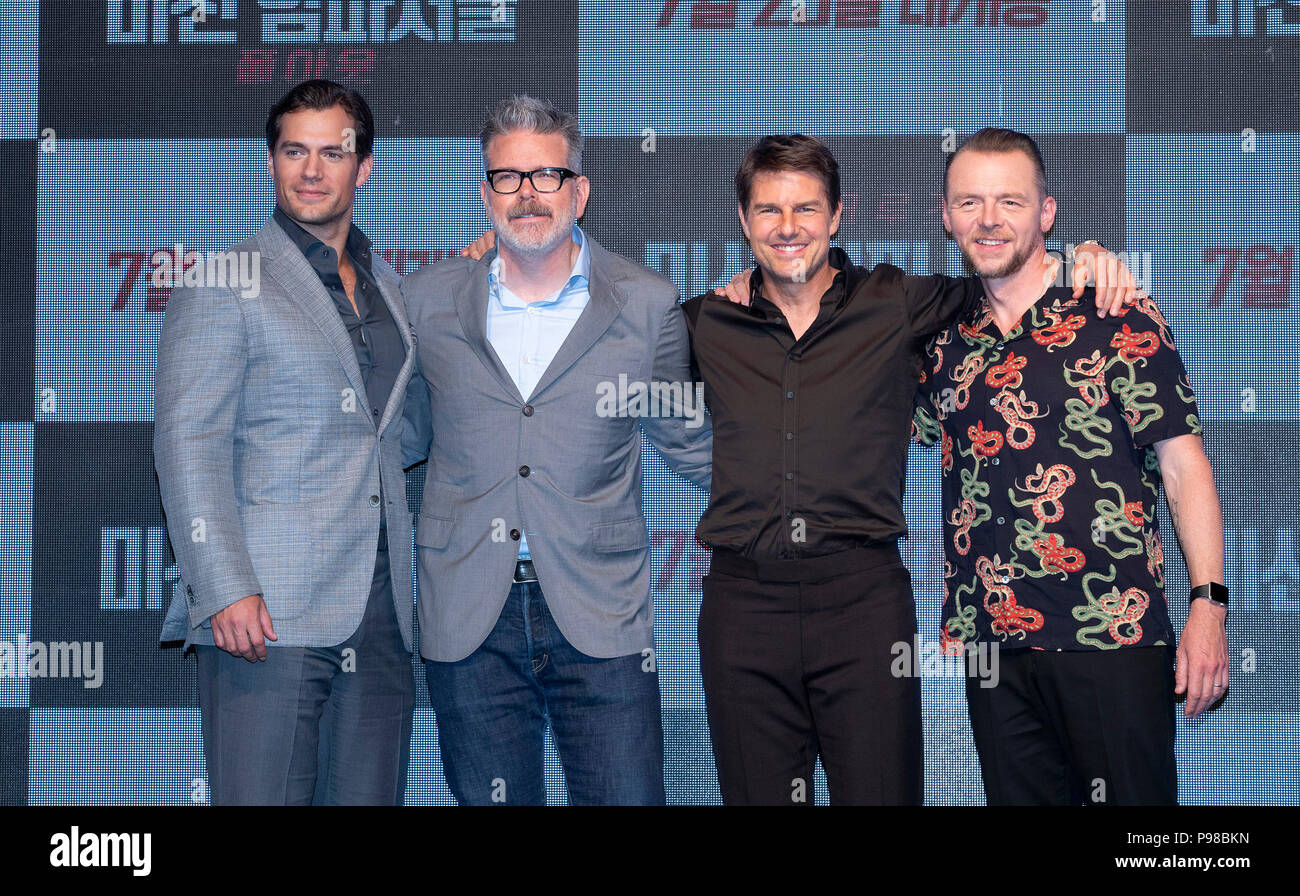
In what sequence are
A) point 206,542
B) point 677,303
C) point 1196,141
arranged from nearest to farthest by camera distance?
point 206,542 < point 677,303 < point 1196,141

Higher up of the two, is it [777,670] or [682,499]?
[682,499]

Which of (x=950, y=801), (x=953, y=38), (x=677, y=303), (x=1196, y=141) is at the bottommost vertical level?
(x=950, y=801)

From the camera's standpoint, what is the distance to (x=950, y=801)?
354 centimetres

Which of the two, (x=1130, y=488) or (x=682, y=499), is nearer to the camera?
(x=1130, y=488)

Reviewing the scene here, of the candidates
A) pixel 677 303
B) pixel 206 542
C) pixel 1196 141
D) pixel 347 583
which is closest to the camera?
pixel 206 542

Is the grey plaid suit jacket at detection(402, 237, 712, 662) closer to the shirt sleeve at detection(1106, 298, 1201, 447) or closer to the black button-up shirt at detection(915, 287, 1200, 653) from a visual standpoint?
the black button-up shirt at detection(915, 287, 1200, 653)

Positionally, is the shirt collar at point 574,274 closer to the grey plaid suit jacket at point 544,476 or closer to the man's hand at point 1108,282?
the grey plaid suit jacket at point 544,476

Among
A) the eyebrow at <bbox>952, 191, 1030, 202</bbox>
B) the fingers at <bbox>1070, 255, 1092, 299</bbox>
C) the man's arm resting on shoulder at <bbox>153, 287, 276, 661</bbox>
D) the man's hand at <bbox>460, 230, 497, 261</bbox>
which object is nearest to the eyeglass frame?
the man's hand at <bbox>460, 230, 497, 261</bbox>

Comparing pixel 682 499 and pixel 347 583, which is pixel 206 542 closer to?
pixel 347 583

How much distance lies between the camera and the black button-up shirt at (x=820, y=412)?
2.71 metres

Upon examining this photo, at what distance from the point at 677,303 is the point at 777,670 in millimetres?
988

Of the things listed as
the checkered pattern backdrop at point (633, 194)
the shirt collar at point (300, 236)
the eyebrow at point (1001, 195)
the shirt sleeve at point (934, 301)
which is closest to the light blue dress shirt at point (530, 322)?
the shirt collar at point (300, 236)

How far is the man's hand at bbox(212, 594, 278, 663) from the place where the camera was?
A: 255cm
